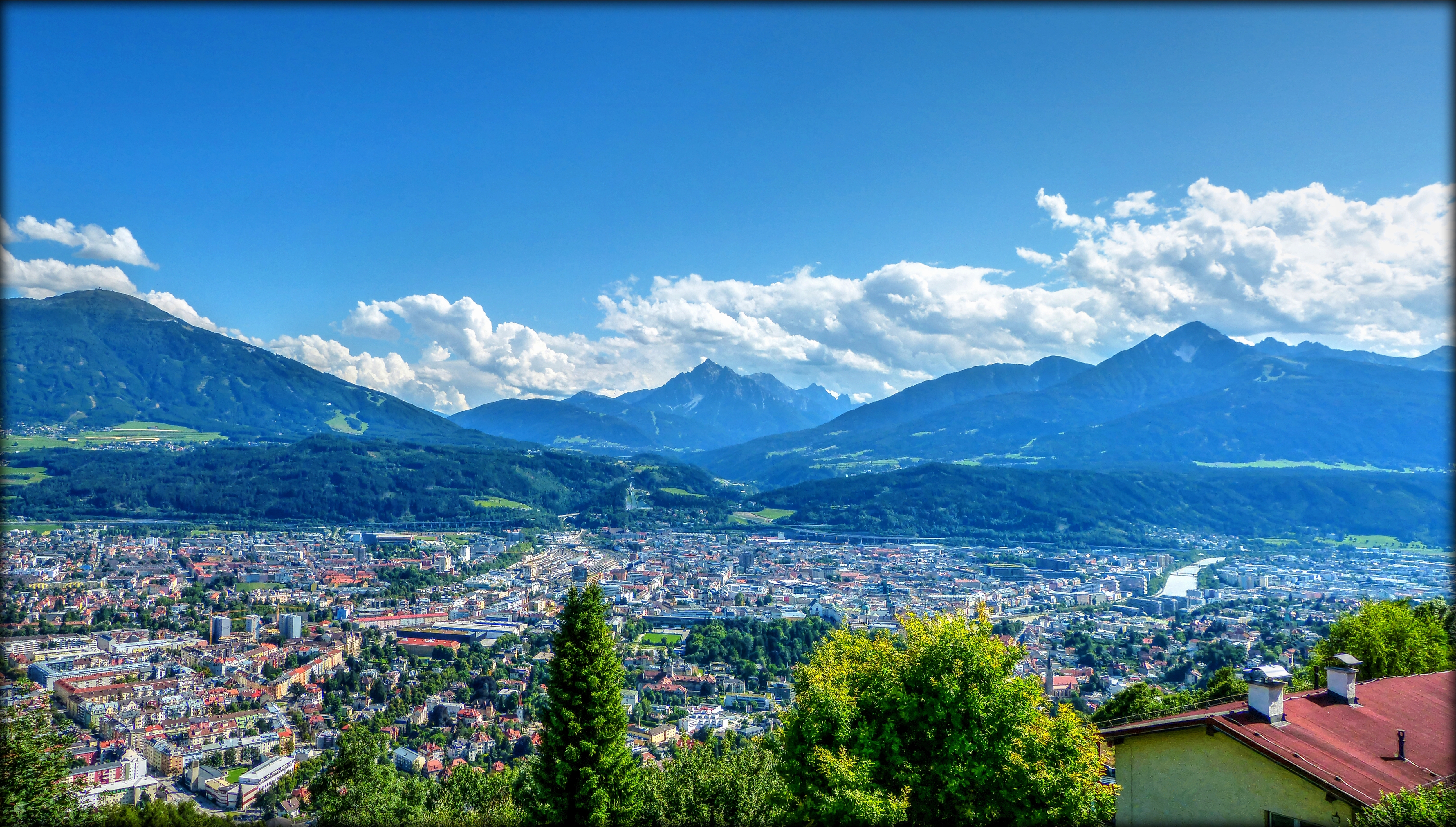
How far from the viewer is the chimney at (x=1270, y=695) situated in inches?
289

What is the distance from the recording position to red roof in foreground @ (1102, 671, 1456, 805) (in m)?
6.64

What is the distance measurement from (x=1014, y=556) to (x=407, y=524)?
79.8m

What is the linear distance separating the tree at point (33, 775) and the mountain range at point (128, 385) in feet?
538

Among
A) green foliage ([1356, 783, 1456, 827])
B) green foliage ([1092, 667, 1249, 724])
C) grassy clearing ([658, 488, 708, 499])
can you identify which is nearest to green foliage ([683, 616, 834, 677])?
green foliage ([1092, 667, 1249, 724])

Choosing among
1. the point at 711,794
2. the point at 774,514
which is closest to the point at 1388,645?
the point at 711,794

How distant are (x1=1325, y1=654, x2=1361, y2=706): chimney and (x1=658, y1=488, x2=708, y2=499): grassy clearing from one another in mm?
120728

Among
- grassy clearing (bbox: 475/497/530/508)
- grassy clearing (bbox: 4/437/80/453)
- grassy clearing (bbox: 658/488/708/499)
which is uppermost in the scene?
grassy clearing (bbox: 4/437/80/453)

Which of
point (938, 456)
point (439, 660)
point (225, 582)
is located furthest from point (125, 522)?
point (938, 456)

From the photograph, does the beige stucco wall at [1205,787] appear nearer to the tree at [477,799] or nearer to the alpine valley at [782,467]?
the tree at [477,799]

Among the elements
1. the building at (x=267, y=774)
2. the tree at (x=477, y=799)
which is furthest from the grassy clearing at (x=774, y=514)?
the tree at (x=477, y=799)

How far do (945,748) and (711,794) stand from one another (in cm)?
653

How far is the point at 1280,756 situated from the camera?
671 cm

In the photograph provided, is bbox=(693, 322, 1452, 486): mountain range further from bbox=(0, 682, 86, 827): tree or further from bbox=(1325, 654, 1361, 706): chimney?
bbox=(0, 682, 86, 827): tree

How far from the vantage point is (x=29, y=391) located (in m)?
154
